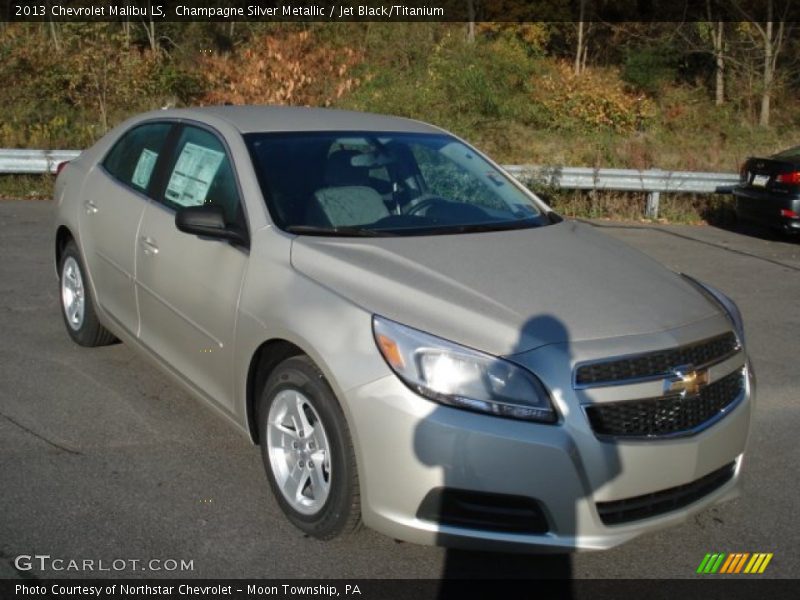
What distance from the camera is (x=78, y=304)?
589 cm

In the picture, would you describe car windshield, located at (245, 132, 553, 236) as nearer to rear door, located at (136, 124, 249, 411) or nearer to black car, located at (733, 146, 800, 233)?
rear door, located at (136, 124, 249, 411)

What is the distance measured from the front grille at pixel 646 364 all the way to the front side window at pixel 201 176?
180cm

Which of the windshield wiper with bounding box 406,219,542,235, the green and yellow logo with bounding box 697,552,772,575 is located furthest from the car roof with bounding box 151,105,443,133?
the green and yellow logo with bounding box 697,552,772,575

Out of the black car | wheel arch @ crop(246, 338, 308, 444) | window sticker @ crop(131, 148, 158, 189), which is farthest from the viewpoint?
the black car

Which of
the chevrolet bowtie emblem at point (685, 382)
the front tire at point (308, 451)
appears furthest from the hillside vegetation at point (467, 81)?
the front tire at point (308, 451)

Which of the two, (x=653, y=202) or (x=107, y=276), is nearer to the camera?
(x=107, y=276)

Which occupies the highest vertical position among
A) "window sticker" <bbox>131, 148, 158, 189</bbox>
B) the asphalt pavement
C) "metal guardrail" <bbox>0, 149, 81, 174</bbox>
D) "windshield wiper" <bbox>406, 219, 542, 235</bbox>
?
"window sticker" <bbox>131, 148, 158, 189</bbox>

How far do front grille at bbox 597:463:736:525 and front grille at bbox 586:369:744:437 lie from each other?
0.75 feet

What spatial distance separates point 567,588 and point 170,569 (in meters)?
1.47

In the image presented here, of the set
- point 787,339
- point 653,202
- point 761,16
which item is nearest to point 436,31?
point 761,16

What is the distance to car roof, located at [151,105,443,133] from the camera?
4.65 metres

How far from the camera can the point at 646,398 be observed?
3176 mm

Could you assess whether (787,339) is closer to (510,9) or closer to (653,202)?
(653,202)

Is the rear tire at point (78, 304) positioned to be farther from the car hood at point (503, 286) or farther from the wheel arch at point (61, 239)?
the car hood at point (503, 286)
